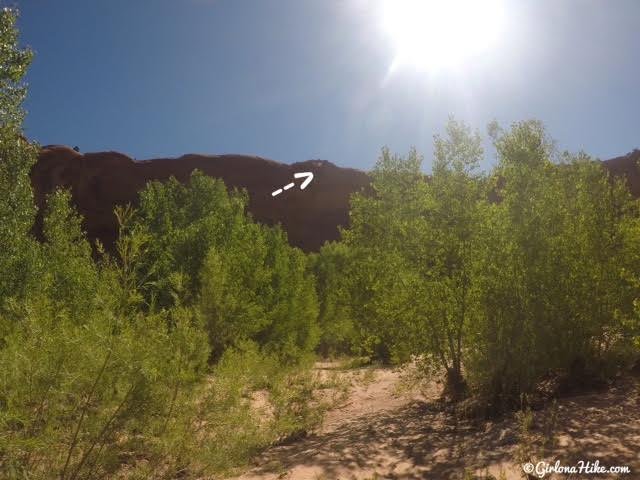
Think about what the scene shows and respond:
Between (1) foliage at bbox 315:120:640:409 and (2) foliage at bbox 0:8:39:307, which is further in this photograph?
(2) foliage at bbox 0:8:39:307

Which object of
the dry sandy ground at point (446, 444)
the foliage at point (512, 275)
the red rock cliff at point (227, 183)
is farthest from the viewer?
the red rock cliff at point (227, 183)

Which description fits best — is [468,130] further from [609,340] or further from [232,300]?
[232,300]

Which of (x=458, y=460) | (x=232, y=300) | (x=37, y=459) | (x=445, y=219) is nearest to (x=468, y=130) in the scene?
(x=445, y=219)

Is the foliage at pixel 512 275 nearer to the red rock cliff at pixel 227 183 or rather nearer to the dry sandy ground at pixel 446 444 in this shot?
the dry sandy ground at pixel 446 444

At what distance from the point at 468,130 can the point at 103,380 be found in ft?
26.9

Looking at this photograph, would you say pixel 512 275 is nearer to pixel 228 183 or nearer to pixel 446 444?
pixel 446 444

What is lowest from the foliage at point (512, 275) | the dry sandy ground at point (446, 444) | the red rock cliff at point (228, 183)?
the dry sandy ground at point (446, 444)

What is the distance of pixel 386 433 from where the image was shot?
875 centimetres

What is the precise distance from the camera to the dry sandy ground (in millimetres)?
6070

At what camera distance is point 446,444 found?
7602mm

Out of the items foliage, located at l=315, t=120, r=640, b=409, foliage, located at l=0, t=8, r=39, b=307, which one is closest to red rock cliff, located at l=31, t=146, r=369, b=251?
foliage, located at l=0, t=8, r=39, b=307

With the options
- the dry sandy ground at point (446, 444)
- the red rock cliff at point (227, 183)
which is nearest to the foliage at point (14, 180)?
the dry sandy ground at point (446, 444)

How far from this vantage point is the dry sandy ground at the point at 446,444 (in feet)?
19.9

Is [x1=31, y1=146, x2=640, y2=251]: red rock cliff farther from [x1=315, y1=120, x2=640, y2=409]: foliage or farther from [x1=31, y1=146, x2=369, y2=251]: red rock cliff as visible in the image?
[x1=315, y1=120, x2=640, y2=409]: foliage
